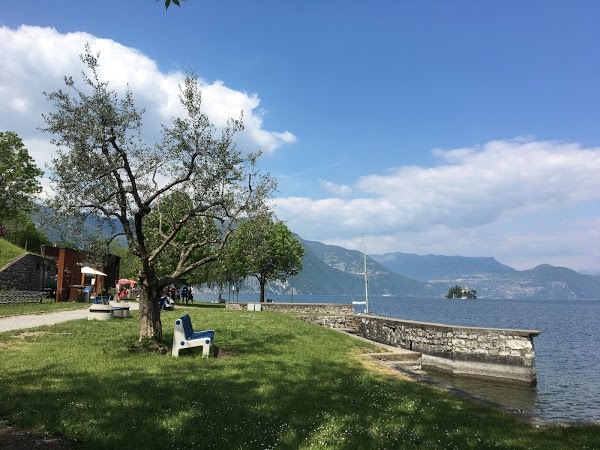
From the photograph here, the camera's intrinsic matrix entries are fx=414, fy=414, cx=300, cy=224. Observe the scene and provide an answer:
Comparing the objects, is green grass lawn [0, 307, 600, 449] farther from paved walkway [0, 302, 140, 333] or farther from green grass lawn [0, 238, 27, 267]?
green grass lawn [0, 238, 27, 267]

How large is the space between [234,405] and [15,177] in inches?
2250

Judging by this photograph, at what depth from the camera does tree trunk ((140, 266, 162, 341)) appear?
15469 millimetres

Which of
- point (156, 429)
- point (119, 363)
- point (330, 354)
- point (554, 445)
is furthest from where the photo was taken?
point (330, 354)

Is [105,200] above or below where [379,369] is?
above

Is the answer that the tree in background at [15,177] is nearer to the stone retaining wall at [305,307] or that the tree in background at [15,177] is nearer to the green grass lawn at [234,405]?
the stone retaining wall at [305,307]

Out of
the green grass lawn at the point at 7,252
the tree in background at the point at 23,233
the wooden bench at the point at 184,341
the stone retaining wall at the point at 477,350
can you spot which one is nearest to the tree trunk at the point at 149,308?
the wooden bench at the point at 184,341

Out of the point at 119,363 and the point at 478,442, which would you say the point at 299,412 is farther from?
the point at 119,363

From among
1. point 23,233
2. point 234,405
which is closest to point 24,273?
point 23,233

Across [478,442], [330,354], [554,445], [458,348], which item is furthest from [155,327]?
[458,348]

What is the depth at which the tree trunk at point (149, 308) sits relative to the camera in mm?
15469

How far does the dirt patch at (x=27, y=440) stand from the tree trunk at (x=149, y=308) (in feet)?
27.9

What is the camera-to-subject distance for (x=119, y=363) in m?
12.9

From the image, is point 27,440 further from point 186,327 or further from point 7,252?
point 7,252

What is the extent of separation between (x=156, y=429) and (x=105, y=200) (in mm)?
10592
